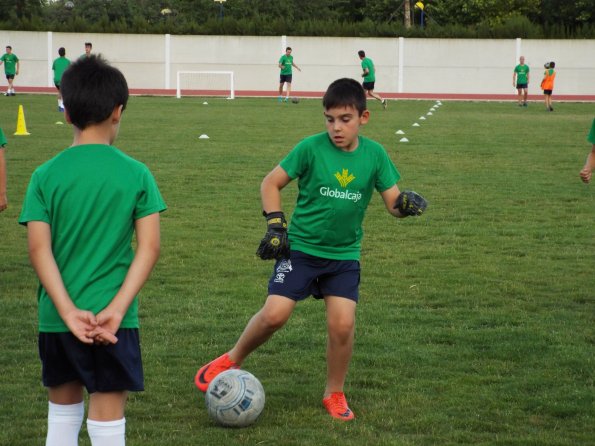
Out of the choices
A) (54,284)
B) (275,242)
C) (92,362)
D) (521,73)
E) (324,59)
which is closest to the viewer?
(54,284)

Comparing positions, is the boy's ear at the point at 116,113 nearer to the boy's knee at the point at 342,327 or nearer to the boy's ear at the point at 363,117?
the boy's ear at the point at 363,117

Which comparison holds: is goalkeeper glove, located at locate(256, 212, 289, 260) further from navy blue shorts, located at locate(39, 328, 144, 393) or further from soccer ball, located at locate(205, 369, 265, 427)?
navy blue shorts, located at locate(39, 328, 144, 393)

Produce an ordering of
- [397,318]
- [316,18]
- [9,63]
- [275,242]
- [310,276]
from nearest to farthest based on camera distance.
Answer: [275,242] → [310,276] → [397,318] → [9,63] → [316,18]

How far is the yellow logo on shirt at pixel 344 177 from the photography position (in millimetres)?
5113

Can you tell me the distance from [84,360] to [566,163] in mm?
15136

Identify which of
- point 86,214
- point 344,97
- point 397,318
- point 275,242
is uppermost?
point 344,97

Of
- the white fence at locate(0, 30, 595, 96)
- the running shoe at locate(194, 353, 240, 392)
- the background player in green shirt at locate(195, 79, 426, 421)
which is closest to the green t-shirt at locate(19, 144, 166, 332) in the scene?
the background player in green shirt at locate(195, 79, 426, 421)

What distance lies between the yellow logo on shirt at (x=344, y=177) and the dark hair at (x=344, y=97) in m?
0.31

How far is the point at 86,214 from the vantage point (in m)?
3.37

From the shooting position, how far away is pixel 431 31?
156ft

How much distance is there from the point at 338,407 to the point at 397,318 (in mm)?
2196

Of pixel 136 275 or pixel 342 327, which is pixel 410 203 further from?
pixel 136 275

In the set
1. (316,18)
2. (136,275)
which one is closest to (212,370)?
(136,275)

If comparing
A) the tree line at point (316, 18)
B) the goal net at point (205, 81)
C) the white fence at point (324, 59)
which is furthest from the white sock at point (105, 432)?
the tree line at point (316, 18)
